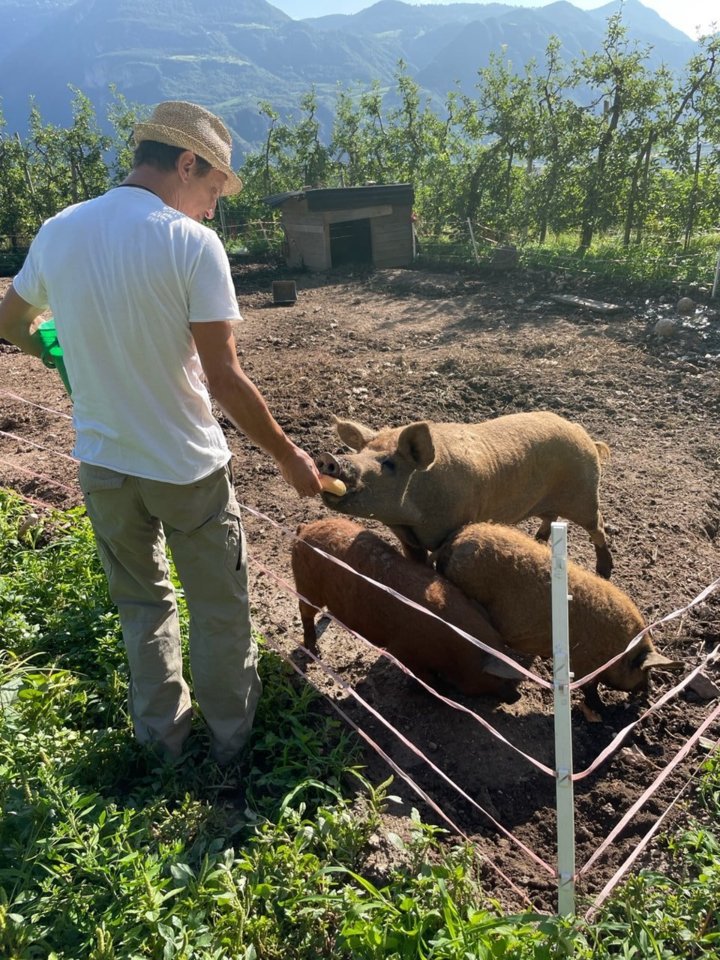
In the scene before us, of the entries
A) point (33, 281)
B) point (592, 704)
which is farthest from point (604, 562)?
point (33, 281)

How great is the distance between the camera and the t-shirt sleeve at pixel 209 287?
2.46 m

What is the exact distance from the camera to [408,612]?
3730 millimetres

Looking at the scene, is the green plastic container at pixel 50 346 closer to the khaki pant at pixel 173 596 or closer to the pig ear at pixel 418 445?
the khaki pant at pixel 173 596

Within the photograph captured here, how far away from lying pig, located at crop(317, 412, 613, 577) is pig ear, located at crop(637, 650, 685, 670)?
4.08 feet

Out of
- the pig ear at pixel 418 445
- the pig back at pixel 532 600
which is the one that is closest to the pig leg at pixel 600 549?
the pig back at pixel 532 600

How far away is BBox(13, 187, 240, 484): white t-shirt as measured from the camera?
8.05ft

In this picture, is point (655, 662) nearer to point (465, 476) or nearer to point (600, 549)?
point (465, 476)

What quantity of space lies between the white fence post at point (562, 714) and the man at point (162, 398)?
1.18 metres

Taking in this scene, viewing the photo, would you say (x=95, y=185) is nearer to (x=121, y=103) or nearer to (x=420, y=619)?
(x=121, y=103)

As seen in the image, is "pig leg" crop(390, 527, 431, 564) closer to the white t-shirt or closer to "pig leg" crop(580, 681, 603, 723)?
"pig leg" crop(580, 681, 603, 723)

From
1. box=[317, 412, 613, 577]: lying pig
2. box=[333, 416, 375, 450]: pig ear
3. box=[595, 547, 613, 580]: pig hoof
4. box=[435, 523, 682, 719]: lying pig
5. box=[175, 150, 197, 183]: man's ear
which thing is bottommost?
box=[595, 547, 613, 580]: pig hoof

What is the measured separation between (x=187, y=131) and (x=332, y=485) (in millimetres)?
1621

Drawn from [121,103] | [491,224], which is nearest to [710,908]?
[491,224]

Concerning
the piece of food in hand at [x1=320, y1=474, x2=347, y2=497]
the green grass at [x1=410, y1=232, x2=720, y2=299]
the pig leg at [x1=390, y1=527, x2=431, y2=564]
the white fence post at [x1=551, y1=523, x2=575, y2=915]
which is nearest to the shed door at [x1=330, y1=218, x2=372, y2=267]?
the green grass at [x1=410, y1=232, x2=720, y2=299]
